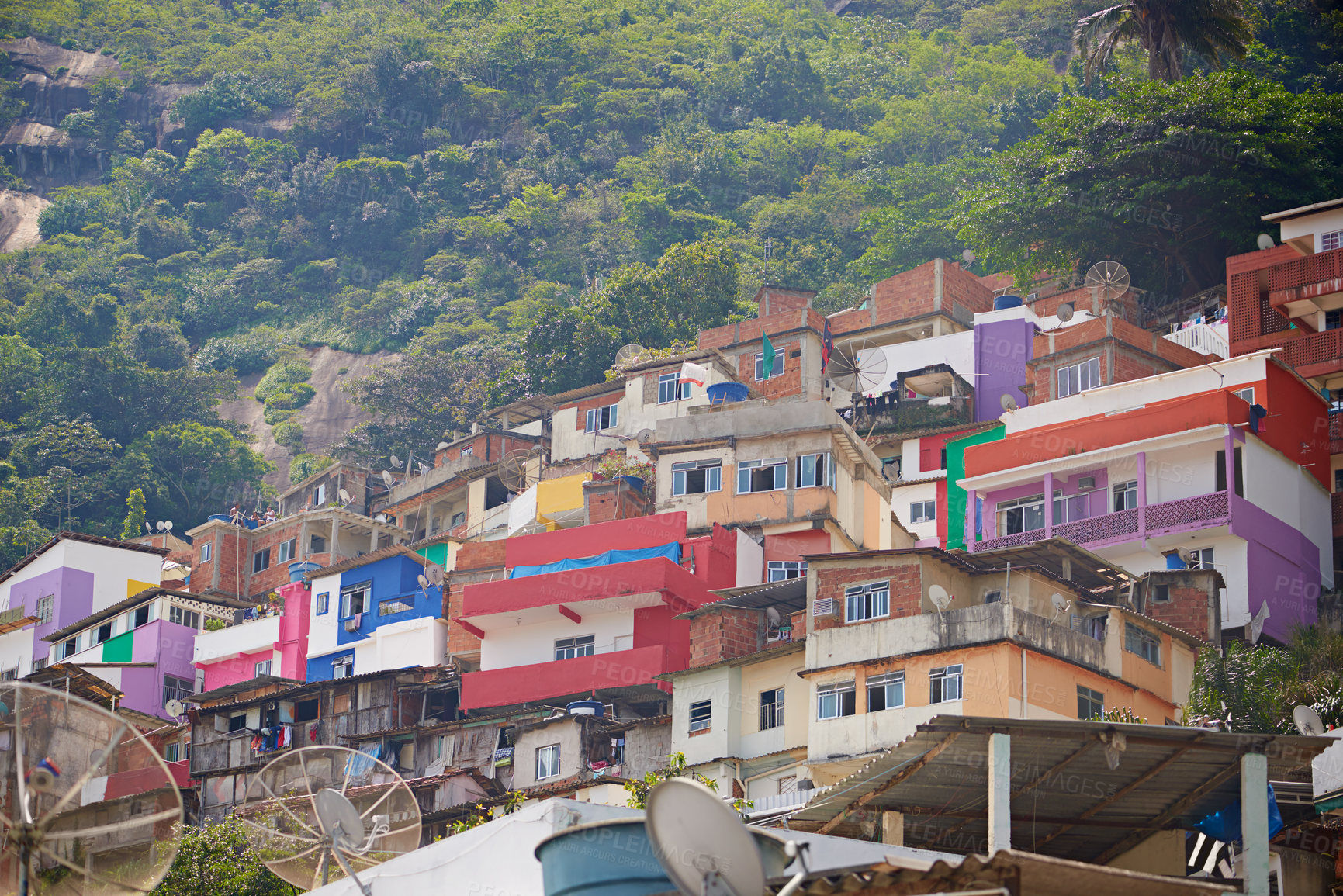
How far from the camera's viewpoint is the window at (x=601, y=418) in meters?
52.3

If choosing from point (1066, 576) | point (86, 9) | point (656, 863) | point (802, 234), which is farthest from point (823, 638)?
point (86, 9)

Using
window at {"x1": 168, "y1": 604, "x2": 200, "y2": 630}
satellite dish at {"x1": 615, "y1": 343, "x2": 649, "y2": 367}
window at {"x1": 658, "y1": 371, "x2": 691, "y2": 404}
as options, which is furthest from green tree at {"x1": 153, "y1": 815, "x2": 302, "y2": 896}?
satellite dish at {"x1": 615, "y1": 343, "x2": 649, "y2": 367}

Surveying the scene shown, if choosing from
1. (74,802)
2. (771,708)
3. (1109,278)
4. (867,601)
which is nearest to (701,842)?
(74,802)

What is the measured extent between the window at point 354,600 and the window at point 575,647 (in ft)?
33.2

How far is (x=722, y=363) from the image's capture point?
51.2 meters

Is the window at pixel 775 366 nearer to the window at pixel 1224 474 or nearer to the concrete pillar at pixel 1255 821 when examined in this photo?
the window at pixel 1224 474

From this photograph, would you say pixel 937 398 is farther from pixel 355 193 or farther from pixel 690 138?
pixel 355 193

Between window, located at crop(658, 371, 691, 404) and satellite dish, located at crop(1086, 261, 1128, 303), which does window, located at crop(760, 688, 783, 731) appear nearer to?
window, located at crop(658, 371, 691, 404)

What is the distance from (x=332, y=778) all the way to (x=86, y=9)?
430 feet

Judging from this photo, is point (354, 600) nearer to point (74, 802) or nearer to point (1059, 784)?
point (74, 802)

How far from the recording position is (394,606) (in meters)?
47.3

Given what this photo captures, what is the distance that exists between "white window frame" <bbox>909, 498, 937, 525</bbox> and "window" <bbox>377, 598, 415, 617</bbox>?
48.1 ft

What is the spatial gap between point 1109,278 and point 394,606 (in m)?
24.6

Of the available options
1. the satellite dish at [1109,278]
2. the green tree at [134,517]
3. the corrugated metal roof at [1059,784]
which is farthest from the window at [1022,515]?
the green tree at [134,517]
